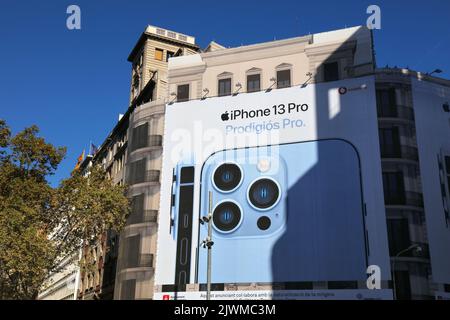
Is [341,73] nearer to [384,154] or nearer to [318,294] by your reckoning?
[384,154]

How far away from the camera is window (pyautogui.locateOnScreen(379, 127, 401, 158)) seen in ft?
120

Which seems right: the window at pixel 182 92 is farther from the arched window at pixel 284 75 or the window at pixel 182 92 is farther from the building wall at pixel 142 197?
the arched window at pixel 284 75

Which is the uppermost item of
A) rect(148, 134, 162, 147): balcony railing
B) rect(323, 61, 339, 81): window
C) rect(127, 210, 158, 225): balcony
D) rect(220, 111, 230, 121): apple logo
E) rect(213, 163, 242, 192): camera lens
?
rect(323, 61, 339, 81): window

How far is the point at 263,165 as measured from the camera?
127 ft

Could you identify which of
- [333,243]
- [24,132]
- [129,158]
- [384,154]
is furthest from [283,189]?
[24,132]

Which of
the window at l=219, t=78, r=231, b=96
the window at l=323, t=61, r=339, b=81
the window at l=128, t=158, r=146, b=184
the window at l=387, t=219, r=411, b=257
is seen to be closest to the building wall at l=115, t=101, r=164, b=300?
the window at l=128, t=158, r=146, b=184

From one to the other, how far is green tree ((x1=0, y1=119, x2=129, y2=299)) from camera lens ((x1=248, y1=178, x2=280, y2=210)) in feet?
34.1

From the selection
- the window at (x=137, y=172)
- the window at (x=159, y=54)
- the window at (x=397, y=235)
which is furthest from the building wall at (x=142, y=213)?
the window at (x=397, y=235)

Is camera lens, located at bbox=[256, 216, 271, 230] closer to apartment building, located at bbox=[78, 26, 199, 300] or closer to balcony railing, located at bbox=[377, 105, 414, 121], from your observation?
apartment building, located at bbox=[78, 26, 199, 300]

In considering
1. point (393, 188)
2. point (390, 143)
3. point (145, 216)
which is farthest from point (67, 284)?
point (390, 143)

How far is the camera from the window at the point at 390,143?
36.4 meters

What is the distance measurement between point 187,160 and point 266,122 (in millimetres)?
7307

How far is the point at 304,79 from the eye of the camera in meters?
39.9

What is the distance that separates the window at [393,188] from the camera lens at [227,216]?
36.1ft
